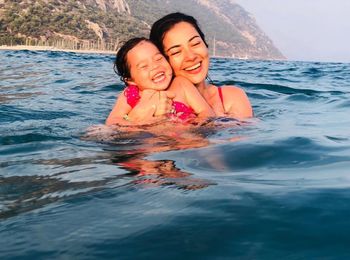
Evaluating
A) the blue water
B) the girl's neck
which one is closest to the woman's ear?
the girl's neck

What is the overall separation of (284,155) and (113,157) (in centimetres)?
104

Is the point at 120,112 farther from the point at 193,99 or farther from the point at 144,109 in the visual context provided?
the point at 193,99

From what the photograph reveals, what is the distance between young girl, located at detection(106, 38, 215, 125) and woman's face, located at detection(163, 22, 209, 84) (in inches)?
7.1

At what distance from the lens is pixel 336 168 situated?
2.47 metres

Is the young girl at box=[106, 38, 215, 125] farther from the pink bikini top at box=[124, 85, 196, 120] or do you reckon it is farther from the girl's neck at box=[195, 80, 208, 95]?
the girl's neck at box=[195, 80, 208, 95]

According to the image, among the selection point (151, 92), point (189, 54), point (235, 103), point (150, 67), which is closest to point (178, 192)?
point (151, 92)

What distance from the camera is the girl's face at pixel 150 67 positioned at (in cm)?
446

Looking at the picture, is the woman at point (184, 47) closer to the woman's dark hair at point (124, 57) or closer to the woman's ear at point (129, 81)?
the woman's dark hair at point (124, 57)

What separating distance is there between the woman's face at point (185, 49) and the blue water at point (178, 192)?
2.66 ft

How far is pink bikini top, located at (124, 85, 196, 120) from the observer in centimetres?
431

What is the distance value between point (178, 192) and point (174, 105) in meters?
2.43

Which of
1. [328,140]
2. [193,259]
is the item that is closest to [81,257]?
[193,259]

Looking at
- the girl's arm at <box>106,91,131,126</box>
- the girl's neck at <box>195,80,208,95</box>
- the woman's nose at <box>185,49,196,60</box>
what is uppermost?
the woman's nose at <box>185,49,196,60</box>

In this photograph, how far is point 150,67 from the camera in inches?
176
